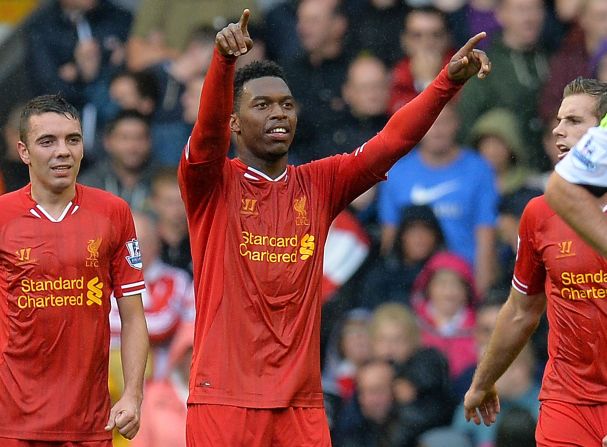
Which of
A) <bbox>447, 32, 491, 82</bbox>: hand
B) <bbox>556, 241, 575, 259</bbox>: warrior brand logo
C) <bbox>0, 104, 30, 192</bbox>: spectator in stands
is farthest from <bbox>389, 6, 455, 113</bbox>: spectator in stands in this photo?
<bbox>447, 32, 491, 82</bbox>: hand

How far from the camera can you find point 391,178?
1017cm

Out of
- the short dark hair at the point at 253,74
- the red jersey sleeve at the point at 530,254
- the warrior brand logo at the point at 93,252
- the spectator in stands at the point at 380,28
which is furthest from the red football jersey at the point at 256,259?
the spectator in stands at the point at 380,28

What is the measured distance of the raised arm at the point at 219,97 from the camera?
565 cm

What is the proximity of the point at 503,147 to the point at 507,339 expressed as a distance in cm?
348

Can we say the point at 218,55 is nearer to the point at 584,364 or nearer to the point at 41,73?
the point at 584,364

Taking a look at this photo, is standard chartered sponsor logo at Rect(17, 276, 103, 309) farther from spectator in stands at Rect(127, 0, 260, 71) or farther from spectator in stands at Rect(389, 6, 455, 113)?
spectator in stands at Rect(127, 0, 260, 71)

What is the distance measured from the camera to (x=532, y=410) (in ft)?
32.0

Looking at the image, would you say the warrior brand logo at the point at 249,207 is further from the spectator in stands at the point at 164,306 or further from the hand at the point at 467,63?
the spectator in stands at the point at 164,306

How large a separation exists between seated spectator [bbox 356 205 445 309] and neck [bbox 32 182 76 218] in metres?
4.19

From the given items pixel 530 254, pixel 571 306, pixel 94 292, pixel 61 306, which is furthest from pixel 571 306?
pixel 61 306

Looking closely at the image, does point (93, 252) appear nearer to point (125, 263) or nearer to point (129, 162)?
point (125, 263)

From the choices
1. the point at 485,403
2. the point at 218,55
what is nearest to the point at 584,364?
the point at 485,403

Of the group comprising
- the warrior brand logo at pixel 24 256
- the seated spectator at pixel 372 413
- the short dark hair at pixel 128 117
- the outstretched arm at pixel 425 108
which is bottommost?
the seated spectator at pixel 372 413

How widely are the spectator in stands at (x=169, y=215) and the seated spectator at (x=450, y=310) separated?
2027 mm
